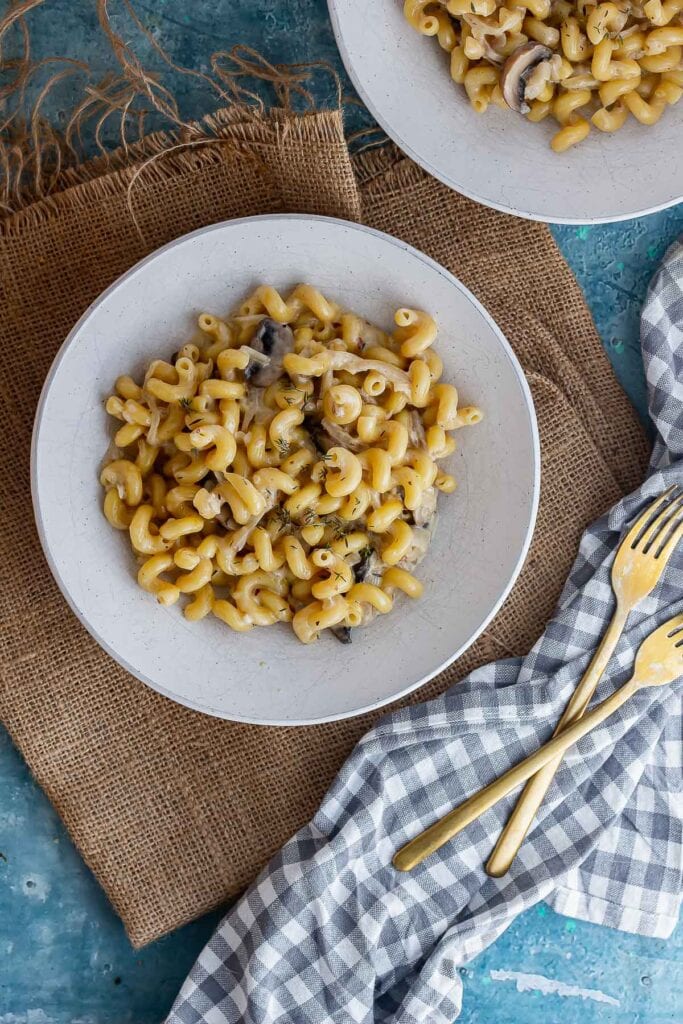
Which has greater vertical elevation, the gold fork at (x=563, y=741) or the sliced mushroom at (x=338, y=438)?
the sliced mushroom at (x=338, y=438)

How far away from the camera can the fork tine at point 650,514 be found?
1.86m

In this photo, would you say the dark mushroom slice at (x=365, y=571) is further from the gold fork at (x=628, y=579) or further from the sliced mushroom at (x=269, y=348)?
the gold fork at (x=628, y=579)

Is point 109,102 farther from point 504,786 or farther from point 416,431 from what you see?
point 504,786

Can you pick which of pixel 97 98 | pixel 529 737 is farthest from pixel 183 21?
pixel 529 737

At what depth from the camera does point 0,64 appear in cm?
183

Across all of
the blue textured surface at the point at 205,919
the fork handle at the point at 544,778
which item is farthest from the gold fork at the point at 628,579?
the blue textured surface at the point at 205,919

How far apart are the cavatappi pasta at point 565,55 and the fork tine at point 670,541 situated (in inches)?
28.3

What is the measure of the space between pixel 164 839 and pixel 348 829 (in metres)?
0.36

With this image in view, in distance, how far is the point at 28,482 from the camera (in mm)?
1820

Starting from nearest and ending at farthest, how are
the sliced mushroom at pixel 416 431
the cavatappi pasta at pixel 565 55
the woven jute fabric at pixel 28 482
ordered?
the cavatappi pasta at pixel 565 55 < the sliced mushroom at pixel 416 431 < the woven jute fabric at pixel 28 482

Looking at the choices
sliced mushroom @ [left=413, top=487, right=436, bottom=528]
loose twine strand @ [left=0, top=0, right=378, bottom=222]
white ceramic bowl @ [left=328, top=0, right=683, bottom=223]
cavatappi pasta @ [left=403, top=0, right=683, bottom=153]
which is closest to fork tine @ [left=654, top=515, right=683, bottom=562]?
sliced mushroom @ [left=413, top=487, right=436, bottom=528]

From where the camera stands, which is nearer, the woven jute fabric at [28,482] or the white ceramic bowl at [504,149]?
the white ceramic bowl at [504,149]

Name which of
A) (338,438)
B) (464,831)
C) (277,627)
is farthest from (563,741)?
(338,438)

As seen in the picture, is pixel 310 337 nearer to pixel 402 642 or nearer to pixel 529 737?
pixel 402 642
